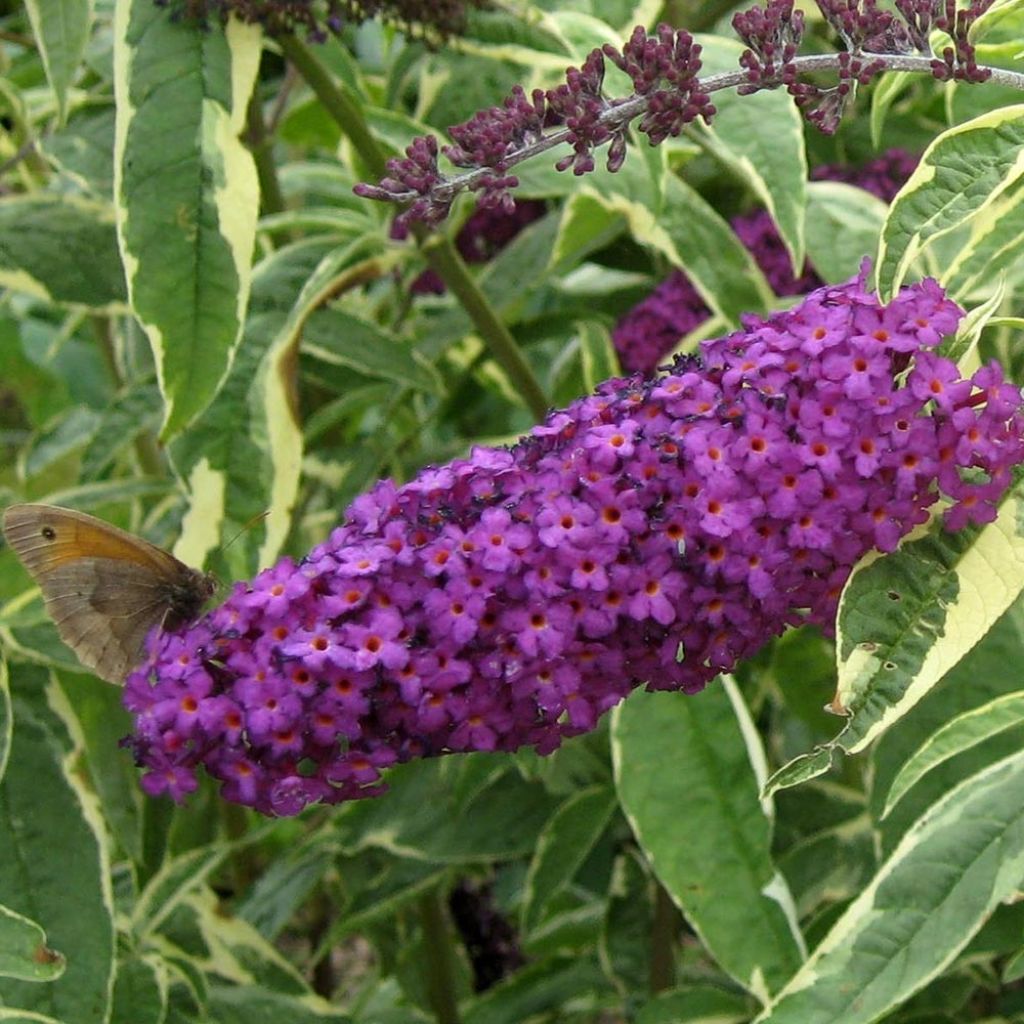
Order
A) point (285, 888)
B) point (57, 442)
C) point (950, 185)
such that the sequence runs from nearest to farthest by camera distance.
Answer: point (950, 185) < point (285, 888) < point (57, 442)

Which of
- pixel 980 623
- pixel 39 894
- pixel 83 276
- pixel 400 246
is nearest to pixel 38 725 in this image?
pixel 39 894

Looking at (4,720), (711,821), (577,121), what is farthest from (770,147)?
(4,720)

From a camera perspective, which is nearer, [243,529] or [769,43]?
[769,43]

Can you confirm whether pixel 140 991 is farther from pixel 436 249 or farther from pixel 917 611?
pixel 917 611

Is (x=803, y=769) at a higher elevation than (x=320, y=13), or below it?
below

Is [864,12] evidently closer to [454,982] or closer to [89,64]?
[89,64]

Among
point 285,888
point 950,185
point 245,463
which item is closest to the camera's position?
point 950,185

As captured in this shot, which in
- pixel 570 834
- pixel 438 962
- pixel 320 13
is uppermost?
pixel 320 13

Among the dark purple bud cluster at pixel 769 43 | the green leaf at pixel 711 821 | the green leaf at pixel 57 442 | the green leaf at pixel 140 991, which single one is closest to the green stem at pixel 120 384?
the green leaf at pixel 57 442
